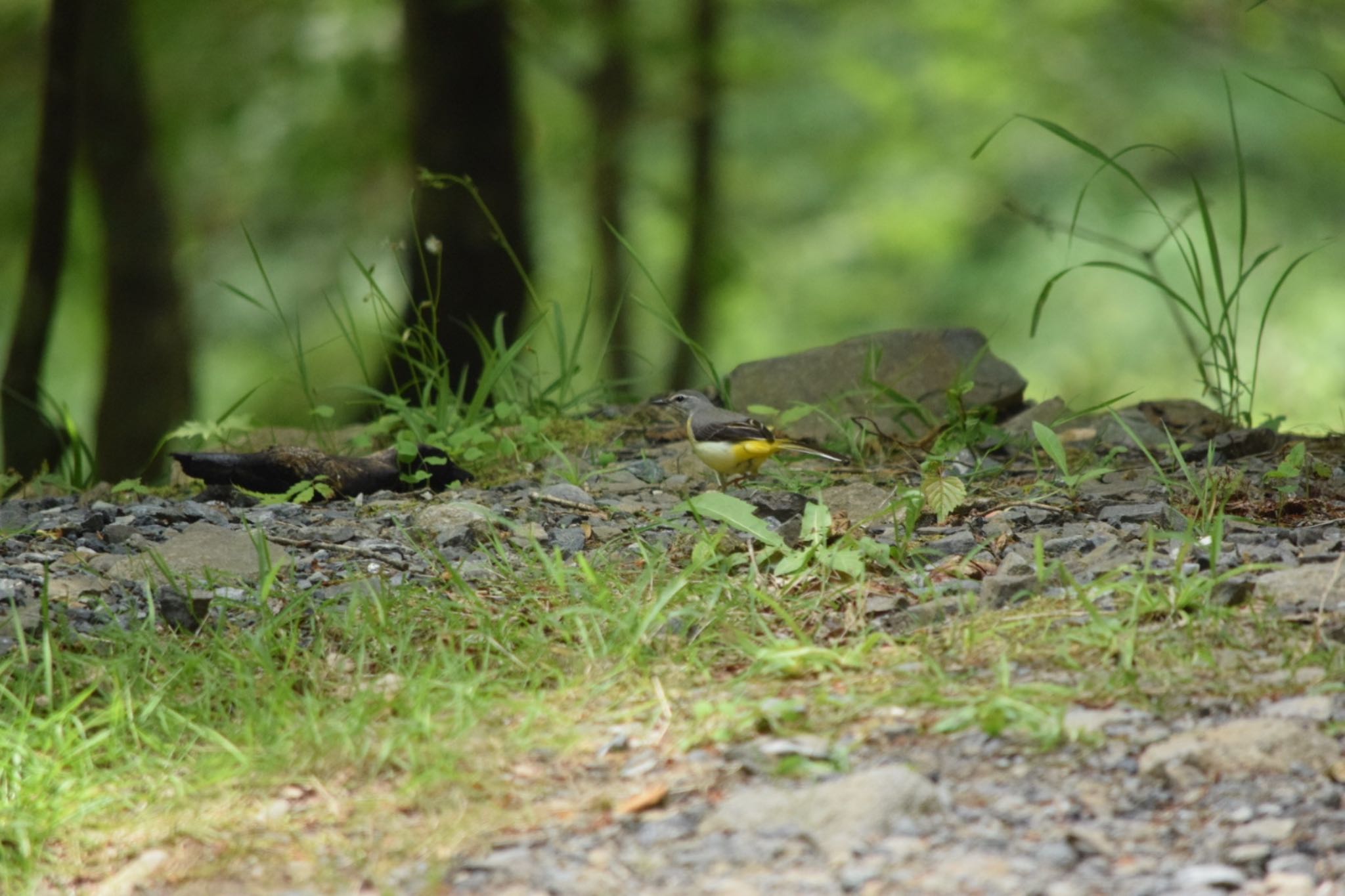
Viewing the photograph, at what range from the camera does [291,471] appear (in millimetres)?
4270

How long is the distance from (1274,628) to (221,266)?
441 inches

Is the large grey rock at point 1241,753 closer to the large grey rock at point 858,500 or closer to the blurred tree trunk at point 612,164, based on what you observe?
the large grey rock at point 858,500

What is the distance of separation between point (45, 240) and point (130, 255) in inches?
61.3

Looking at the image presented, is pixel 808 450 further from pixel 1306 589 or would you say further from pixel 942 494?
pixel 1306 589

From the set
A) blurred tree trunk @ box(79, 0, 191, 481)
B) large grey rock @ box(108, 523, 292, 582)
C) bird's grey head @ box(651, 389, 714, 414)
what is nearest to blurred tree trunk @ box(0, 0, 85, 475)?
blurred tree trunk @ box(79, 0, 191, 481)

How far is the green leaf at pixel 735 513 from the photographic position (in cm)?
319

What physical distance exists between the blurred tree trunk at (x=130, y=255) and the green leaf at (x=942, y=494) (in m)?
5.71

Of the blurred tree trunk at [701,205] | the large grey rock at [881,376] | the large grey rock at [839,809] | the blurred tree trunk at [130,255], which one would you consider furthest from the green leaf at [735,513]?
the blurred tree trunk at [701,205]

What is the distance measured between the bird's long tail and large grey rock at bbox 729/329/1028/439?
580mm

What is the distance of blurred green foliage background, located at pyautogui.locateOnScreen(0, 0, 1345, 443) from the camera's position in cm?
1086

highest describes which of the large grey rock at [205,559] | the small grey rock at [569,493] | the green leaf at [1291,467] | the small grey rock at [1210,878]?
the green leaf at [1291,467]

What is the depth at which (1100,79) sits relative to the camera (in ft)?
41.1

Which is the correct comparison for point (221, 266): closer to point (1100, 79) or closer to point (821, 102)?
point (821, 102)

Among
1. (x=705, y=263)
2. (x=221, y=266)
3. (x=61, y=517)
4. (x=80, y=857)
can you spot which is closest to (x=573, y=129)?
(x=705, y=263)
